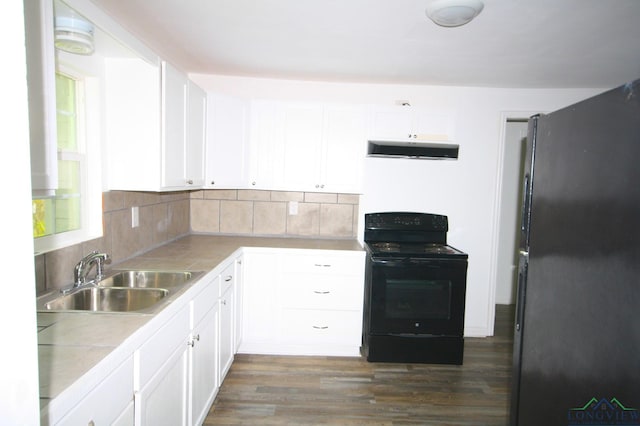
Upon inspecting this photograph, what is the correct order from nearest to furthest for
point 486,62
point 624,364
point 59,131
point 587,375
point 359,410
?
point 624,364, point 587,375, point 59,131, point 359,410, point 486,62

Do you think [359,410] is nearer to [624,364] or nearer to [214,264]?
[214,264]

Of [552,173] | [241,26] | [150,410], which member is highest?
[241,26]

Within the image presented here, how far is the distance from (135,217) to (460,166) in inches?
108

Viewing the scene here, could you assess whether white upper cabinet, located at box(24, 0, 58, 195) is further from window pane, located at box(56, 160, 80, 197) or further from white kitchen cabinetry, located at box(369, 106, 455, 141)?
white kitchen cabinetry, located at box(369, 106, 455, 141)

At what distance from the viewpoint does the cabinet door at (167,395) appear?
4.12ft

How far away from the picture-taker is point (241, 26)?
207 cm

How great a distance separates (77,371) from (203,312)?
37.4 inches

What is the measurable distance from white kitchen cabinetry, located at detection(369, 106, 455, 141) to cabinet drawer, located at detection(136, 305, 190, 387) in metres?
2.13

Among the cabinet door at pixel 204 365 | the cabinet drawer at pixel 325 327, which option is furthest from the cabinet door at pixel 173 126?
the cabinet drawer at pixel 325 327

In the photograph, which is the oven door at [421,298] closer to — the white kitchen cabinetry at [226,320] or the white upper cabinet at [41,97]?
the white kitchen cabinetry at [226,320]

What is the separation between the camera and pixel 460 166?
128 inches

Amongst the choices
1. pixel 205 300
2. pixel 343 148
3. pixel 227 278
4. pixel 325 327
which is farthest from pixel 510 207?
pixel 205 300

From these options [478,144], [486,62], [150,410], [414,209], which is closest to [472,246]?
[414,209]

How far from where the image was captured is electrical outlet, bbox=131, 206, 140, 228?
2.33m
